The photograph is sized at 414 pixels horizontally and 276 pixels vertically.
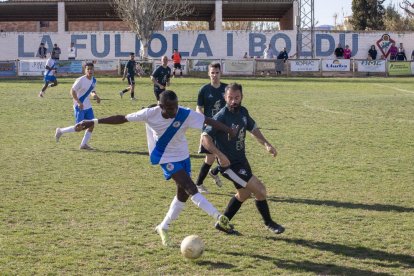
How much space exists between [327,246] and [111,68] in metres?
35.5

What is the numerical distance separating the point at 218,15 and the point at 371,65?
12.2 metres

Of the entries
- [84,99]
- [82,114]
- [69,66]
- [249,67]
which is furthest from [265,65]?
[82,114]

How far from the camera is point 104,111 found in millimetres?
22375

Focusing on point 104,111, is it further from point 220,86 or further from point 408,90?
point 408,90

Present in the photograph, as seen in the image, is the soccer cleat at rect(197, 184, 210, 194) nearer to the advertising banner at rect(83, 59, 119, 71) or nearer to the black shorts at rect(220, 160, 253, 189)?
the black shorts at rect(220, 160, 253, 189)

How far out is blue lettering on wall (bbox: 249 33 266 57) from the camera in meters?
48.9

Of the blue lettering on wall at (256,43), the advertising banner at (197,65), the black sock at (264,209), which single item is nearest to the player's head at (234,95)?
the black sock at (264,209)

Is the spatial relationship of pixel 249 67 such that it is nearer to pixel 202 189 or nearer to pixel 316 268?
pixel 202 189

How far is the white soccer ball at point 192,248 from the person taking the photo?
22.7ft

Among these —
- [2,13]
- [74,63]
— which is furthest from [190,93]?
[2,13]

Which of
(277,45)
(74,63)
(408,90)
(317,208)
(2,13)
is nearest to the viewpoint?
(317,208)

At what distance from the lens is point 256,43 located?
48969 millimetres

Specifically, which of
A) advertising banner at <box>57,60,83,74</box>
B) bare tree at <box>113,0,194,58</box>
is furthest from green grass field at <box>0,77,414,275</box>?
bare tree at <box>113,0,194,58</box>

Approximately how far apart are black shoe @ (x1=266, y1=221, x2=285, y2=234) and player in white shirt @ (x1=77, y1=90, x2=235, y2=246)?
58 centimetres
